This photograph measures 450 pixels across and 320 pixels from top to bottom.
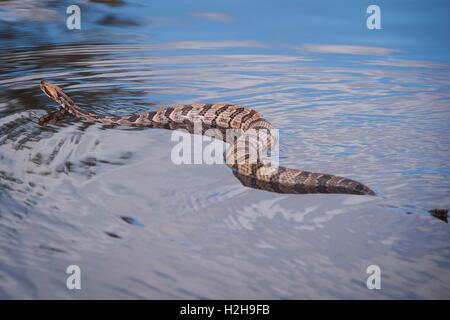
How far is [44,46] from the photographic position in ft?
51.1

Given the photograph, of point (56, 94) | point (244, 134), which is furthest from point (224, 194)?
point (56, 94)

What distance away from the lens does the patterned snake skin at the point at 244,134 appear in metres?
7.08

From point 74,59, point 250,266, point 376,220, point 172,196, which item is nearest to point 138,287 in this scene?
point 250,266

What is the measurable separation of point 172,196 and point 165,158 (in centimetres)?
136

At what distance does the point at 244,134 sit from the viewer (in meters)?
9.42

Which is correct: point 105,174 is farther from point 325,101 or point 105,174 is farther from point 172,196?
point 325,101

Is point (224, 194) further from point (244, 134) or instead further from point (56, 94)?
point (56, 94)

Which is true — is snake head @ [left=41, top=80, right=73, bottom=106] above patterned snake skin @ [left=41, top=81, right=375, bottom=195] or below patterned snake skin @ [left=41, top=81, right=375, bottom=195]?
above

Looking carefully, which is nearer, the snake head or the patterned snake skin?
the patterned snake skin

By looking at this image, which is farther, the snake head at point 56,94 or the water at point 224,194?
the snake head at point 56,94

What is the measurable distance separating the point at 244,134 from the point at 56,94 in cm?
375

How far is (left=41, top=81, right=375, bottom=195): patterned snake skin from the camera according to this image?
7079 mm

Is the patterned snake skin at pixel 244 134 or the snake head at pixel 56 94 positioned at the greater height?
the snake head at pixel 56 94

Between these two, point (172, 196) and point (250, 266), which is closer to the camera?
point (250, 266)
